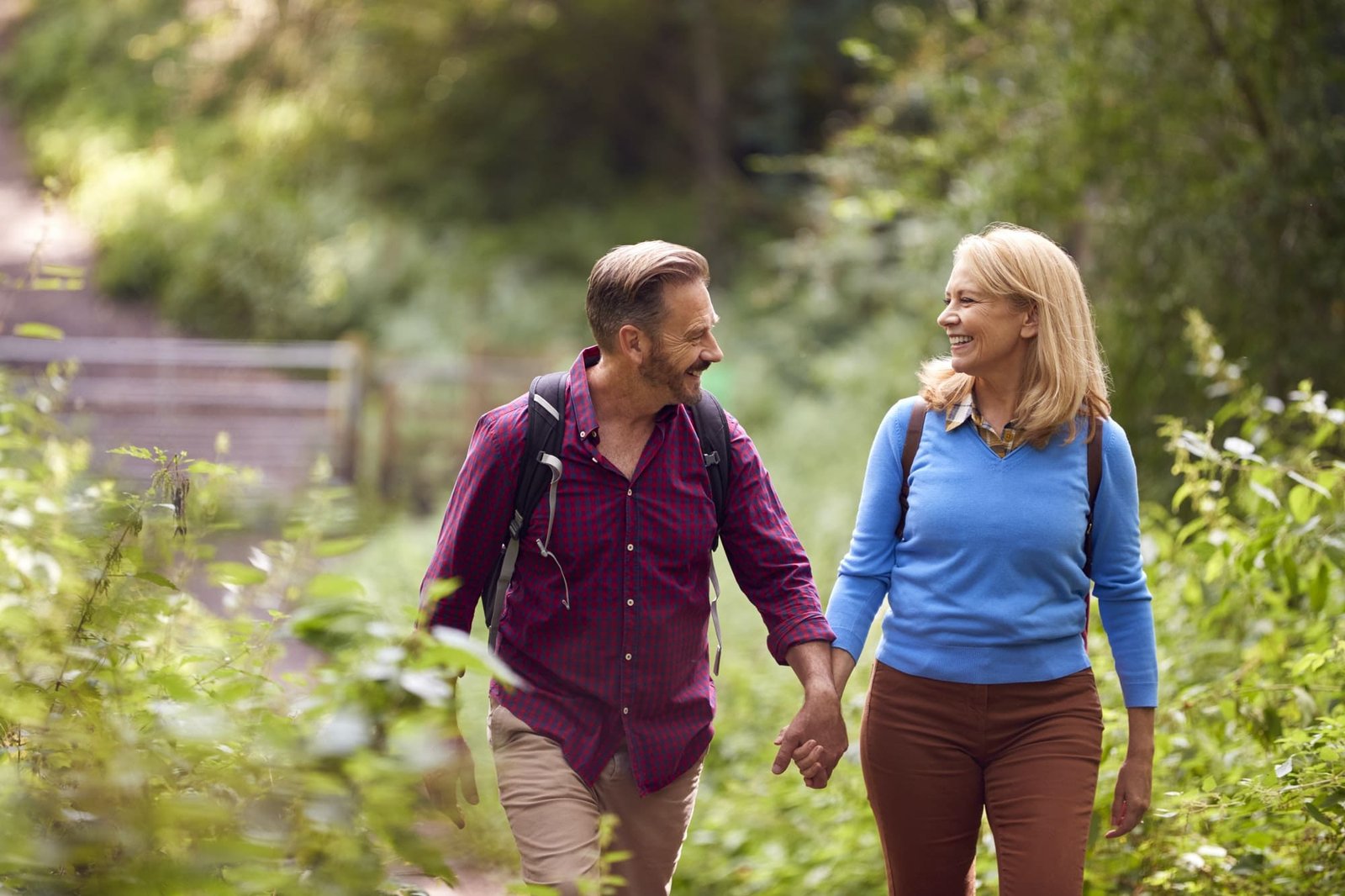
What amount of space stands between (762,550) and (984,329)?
792 millimetres

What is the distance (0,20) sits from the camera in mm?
27000

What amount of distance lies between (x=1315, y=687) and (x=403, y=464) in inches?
473

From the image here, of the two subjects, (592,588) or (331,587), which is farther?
(592,588)

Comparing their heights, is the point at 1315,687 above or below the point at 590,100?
below

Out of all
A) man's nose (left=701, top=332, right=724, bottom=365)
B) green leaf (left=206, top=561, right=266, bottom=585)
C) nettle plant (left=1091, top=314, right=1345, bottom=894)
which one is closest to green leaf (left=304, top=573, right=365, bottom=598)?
green leaf (left=206, top=561, right=266, bottom=585)

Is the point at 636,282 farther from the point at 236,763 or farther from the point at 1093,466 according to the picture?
the point at 236,763

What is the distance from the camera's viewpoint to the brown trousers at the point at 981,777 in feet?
10.2

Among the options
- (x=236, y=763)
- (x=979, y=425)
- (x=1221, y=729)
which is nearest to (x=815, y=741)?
(x=979, y=425)

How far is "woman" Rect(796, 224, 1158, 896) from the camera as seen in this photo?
320 cm

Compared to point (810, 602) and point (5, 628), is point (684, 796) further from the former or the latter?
point (5, 628)

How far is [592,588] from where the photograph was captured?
3332 mm

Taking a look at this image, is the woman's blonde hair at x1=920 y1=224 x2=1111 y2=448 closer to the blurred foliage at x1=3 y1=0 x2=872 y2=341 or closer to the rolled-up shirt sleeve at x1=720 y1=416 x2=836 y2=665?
the rolled-up shirt sleeve at x1=720 y1=416 x2=836 y2=665

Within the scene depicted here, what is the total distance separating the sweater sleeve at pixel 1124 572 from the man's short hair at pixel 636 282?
3.56 ft

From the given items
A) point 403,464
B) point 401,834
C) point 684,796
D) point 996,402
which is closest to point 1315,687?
point 996,402
